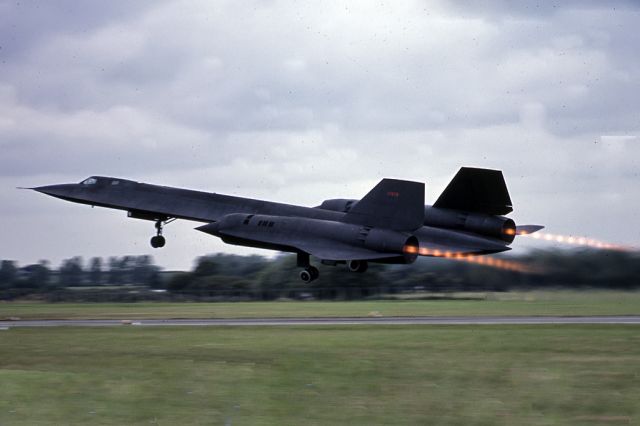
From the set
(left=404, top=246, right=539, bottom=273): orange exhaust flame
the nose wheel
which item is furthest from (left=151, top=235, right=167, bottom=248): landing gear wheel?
(left=404, top=246, right=539, bottom=273): orange exhaust flame

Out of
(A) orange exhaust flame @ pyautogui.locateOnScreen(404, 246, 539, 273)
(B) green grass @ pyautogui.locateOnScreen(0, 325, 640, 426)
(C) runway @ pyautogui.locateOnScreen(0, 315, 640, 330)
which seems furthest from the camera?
(A) orange exhaust flame @ pyautogui.locateOnScreen(404, 246, 539, 273)

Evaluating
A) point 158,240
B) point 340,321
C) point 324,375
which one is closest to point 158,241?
point 158,240

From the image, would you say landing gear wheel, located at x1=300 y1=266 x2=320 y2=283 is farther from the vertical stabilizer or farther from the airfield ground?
the airfield ground

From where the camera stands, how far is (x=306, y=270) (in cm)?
5412

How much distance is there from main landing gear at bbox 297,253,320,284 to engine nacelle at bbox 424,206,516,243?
23.0 ft

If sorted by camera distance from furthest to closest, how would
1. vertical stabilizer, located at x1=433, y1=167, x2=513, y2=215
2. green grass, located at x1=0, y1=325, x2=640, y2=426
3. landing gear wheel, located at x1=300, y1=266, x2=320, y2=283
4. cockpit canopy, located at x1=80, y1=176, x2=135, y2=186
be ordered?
cockpit canopy, located at x1=80, y1=176, x2=135, y2=186
landing gear wheel, located at x1=300, y1=266, x2=320, y2=283
vertical stabilizer, located at x1=433, y1=167, x2=513, y2=215
green grass, located at x1=0, y1=325, x2=640, y2=426

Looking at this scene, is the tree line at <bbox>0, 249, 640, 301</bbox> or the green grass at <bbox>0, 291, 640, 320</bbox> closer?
the green grass at <bbox>0, 291, 640, 320</bbox>

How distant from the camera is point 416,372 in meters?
27.0

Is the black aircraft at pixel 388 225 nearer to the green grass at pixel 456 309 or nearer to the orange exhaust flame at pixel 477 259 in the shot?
the orange exhaust flame at pixel 477 259

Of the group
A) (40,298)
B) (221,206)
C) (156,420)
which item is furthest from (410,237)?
(40,298)

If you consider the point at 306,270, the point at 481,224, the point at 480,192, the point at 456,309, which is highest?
the point at 480,192

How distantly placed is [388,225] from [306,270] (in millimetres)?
5377

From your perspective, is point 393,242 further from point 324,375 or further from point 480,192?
point 324,375

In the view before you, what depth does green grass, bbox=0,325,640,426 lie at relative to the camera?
2117 centimetres
